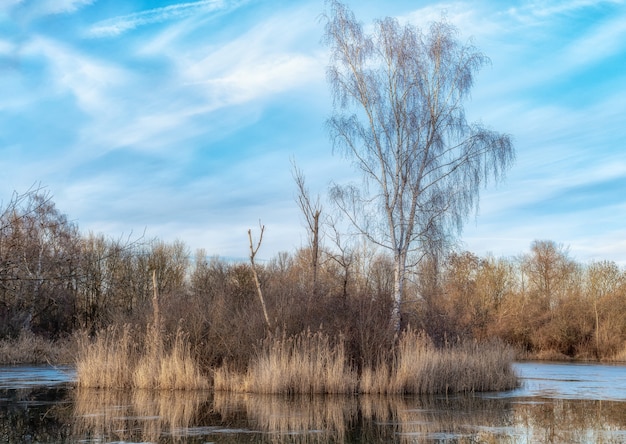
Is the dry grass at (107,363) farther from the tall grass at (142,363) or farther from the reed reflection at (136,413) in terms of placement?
the reed reflection at (136,413)

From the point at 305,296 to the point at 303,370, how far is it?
313 cm

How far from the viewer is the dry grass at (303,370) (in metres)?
15.9

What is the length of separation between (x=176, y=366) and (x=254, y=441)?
792 cm

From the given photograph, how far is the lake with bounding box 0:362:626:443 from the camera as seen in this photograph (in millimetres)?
9836

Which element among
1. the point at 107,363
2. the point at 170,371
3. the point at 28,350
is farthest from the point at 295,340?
the point at 28,350

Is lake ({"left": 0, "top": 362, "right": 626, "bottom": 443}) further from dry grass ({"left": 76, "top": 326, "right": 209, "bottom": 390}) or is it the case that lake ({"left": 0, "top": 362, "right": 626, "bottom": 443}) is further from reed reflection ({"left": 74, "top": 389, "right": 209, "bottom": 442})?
dry grass ({"left": 76, "top": 326, "right": 209, "bottom": 390})

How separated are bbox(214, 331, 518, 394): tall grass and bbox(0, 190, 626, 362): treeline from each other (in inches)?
19.7

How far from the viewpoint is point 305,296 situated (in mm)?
18734

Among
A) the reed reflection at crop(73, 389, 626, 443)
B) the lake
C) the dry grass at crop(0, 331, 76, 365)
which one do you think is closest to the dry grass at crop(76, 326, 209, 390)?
the lake

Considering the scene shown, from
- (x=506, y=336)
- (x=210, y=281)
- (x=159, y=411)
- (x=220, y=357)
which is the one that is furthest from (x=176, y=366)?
(x=506, y=336)

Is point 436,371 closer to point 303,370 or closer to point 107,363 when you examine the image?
point 303,370

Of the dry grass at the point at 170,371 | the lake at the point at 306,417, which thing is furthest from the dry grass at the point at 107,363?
the lake at the point at 306,417

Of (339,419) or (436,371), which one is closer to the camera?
(339,419)

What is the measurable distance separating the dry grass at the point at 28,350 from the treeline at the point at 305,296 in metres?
0.87
